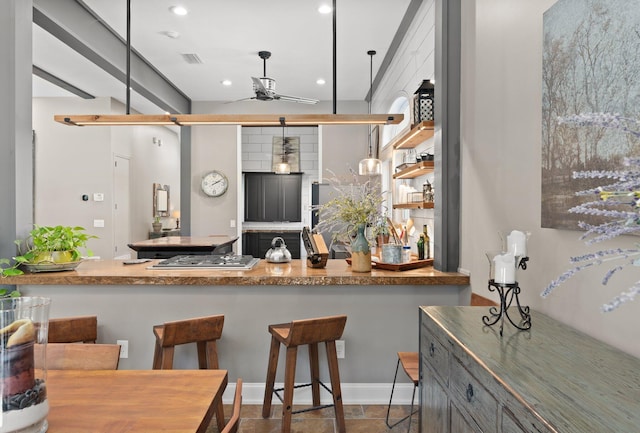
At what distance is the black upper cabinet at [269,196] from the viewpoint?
29.3 ft

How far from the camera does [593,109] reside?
1.44 m

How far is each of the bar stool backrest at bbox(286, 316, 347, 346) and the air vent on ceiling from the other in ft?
13.3

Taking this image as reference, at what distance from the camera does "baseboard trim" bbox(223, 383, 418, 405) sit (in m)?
2.94

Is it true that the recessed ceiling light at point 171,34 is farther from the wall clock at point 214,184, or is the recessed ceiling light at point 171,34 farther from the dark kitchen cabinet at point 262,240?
the dark kitchen cabinet at point 262,240

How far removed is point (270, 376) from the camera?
2.62 m

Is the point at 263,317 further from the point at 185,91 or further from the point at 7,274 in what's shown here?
the point at 185,91

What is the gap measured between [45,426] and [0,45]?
9.06 ft

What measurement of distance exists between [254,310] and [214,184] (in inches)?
182

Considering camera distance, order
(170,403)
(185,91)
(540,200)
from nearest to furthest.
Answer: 1. (170,403)
2. (540,200)
3. (185,91)

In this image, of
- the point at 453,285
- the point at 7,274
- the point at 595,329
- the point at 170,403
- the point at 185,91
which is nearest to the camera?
the point at 170,403

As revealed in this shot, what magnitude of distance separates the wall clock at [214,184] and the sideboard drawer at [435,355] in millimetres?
5809

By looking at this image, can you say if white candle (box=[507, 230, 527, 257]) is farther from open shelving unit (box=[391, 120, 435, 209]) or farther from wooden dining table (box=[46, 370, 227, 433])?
open shelving unit (box=[391, 120, 435, 209])

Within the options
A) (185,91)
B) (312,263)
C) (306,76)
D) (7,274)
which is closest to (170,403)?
(312,263)

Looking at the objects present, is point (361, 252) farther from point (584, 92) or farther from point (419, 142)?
point (584, 92)
